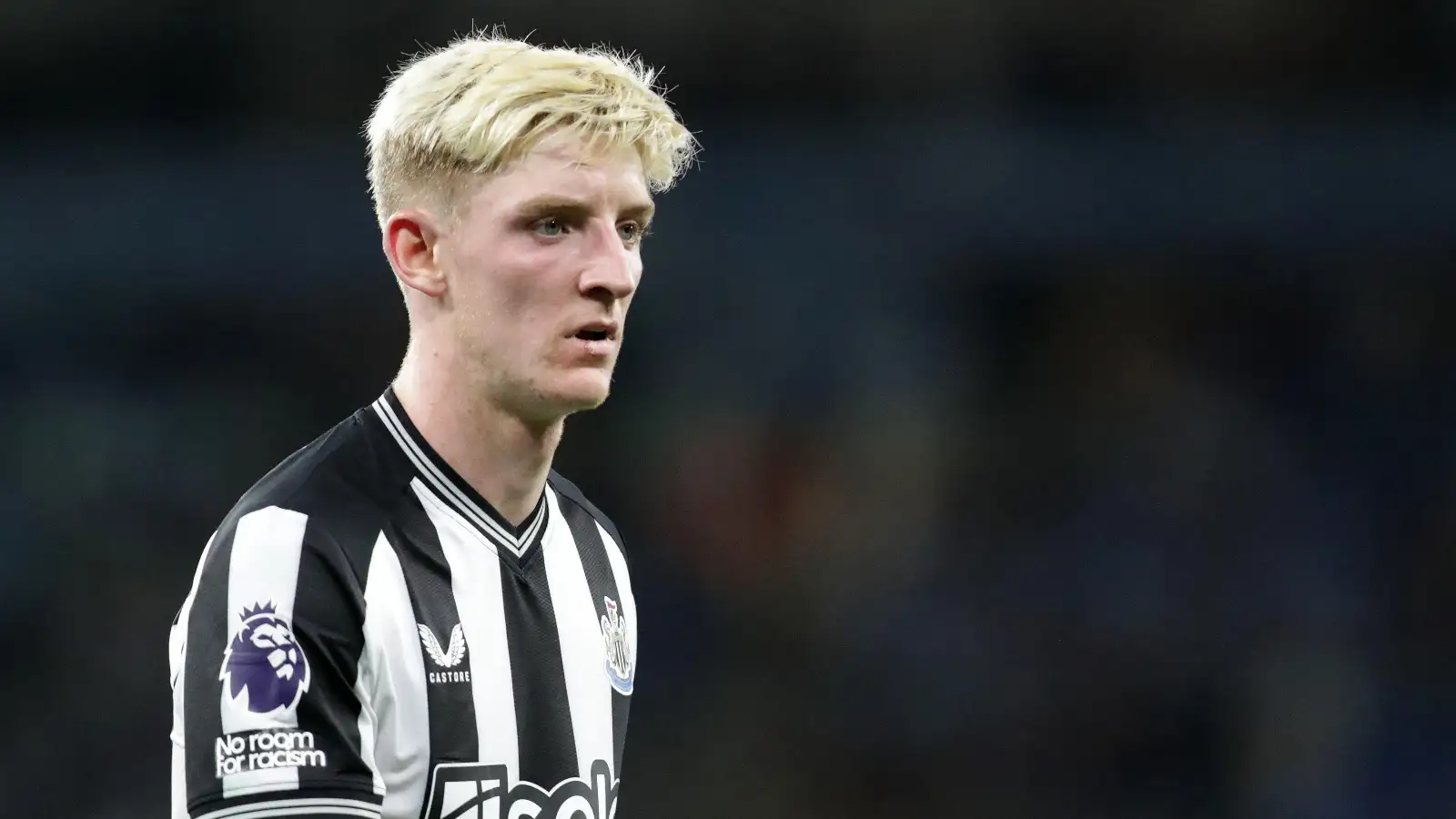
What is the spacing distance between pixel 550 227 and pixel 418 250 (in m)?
0.20

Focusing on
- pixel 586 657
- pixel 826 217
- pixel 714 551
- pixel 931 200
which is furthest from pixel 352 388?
Result: pixel 586 657

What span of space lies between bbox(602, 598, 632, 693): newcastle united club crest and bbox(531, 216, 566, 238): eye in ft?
A: 2.16

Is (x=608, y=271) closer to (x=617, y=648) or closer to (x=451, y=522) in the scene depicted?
(x=451, y=522)

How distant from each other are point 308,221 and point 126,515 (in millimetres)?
1501

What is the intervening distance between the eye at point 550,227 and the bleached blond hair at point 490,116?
0.09 metres

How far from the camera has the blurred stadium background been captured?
6.17 metres

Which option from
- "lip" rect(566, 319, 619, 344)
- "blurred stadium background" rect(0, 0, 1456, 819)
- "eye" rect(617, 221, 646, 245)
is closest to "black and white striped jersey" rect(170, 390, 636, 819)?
"lip" rect(566, 319, 619, 344)

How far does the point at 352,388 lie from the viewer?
273 inches

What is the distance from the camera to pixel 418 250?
227 centimetres

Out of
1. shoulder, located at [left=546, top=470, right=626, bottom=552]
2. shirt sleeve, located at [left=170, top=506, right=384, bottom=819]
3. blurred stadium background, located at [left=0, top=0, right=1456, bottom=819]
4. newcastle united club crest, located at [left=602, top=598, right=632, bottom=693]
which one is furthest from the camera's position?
blurred stadium background, located at [left=0, top=0, right=1456, bottom=819]

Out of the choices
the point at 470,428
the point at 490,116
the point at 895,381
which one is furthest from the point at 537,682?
the point at 895,381

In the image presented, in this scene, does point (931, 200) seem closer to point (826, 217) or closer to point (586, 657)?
point (826, 217)

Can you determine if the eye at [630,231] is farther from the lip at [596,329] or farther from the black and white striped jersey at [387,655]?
the black and white striped jersey at [387,655]

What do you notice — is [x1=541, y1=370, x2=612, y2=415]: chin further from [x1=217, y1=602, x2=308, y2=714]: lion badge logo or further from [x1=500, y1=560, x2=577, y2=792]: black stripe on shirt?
[x1=217, y1=602, x2=308, y2=714]: lion badge logo
